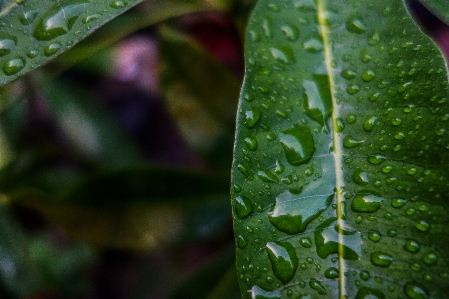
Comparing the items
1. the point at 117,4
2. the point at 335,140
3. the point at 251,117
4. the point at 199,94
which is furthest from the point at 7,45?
the point at 199,94

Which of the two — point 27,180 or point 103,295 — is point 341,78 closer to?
point 27,180

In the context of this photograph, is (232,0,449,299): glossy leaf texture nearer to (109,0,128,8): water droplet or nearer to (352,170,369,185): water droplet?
(352,170,369,185): water droplet

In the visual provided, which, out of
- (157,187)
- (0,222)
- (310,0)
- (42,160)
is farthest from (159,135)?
(310,0)

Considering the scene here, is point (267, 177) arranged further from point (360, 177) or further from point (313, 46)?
point (313, 46)

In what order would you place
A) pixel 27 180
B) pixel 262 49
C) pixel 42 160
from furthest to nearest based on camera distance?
pixel 42 160 → pixel 27 180 → pixel 262 49

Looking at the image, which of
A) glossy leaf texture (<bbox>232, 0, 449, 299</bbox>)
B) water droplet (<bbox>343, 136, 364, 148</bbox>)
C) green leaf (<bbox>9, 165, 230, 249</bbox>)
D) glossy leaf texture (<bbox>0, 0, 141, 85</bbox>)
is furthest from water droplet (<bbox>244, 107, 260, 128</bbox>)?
green leaf (<bbox>9, 165, 230, 249</bbox>)

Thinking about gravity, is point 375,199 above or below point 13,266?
above
